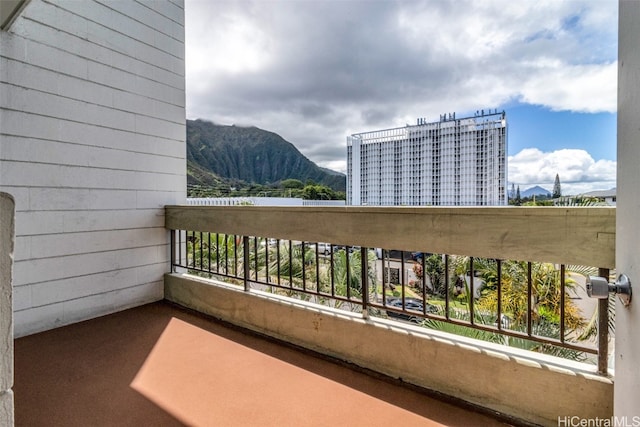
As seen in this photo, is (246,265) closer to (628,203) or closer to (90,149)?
(90,149)

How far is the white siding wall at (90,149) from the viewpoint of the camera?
2.54 m

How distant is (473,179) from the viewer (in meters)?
5.53

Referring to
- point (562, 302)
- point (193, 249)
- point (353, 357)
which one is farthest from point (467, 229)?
point (193, 249)

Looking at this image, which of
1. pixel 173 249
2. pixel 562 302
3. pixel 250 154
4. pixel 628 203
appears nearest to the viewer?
pixel 628 203

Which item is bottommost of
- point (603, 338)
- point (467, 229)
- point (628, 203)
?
point (603, 338)

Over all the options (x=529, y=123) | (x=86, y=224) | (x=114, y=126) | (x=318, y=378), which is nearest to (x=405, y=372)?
(x=318, y=378)

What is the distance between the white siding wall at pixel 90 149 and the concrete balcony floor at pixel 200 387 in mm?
612

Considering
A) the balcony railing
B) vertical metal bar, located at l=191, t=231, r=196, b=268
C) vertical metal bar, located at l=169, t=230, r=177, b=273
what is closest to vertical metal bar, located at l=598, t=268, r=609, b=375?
the balcony railing

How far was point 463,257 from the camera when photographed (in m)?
2.13

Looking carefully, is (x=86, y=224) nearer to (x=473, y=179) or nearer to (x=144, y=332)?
(x=144, y=332)

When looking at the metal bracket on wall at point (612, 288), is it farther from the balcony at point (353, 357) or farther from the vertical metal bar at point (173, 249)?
the vertical metal bar at point (173, 249)

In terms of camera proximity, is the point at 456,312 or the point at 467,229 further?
the point at 456,312

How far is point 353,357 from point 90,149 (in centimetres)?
→ 304

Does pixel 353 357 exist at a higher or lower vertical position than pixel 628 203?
lower
